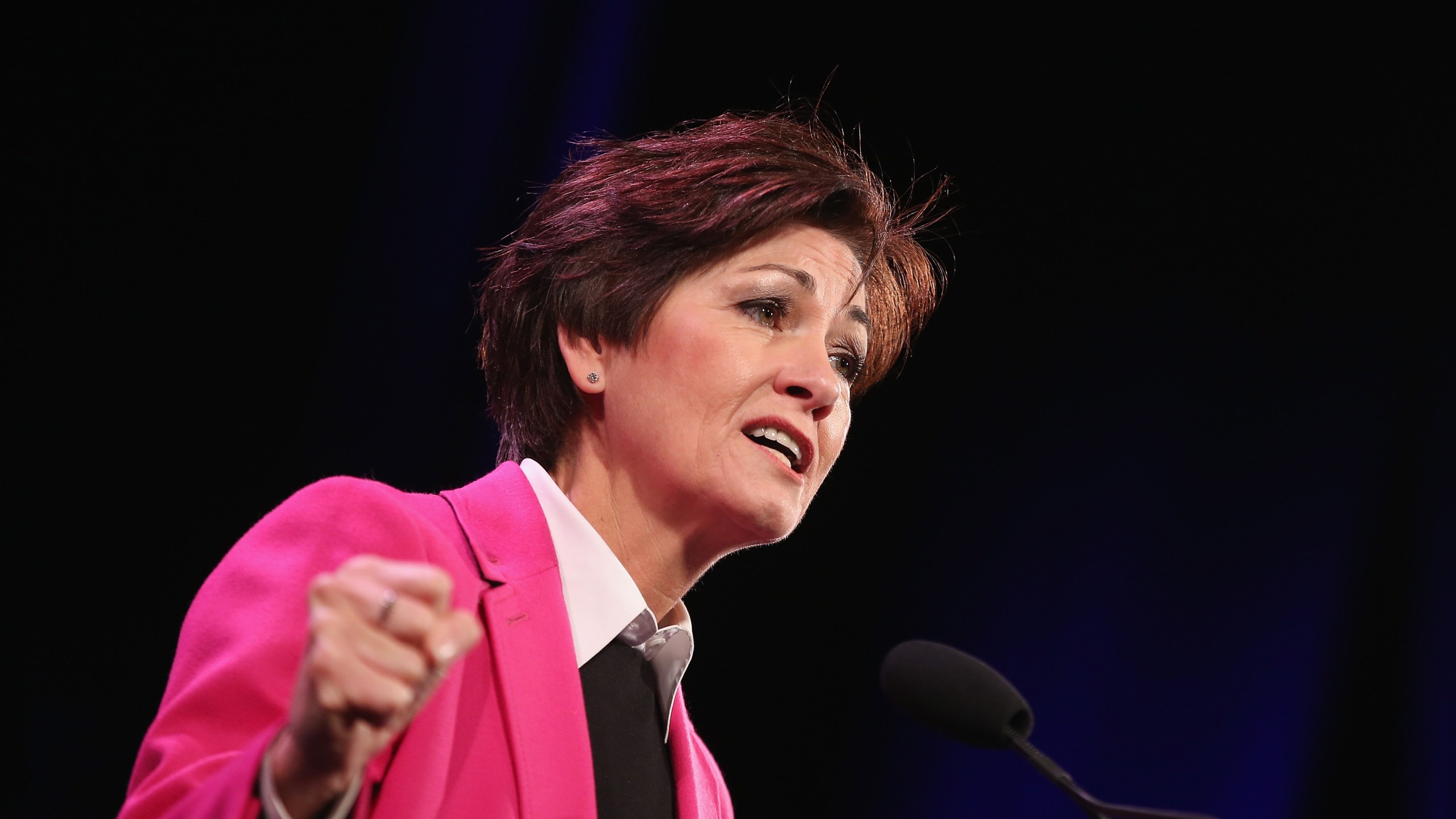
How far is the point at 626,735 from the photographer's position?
1.44m

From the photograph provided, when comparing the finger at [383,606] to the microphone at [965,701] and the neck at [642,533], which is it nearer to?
the microphone at [965,701]

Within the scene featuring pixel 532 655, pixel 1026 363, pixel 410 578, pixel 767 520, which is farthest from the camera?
pixel 1026 363

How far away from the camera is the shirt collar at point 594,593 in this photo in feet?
4.61

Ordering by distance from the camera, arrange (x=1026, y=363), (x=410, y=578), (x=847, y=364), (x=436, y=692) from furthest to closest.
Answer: (x=1026, y=363), (x=847, y=364), (x=436, y=692), (x=410, y=578)

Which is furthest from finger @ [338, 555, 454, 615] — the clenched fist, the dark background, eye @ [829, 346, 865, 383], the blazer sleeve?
the dark background

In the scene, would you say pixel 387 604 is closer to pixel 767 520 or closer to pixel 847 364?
pixel 767 520

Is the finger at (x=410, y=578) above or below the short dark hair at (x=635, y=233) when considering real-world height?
below

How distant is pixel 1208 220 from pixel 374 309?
2355 millimetres

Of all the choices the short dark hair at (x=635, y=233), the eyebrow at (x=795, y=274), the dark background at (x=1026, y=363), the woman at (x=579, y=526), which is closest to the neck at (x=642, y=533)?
the woman at (x=579, y=526)

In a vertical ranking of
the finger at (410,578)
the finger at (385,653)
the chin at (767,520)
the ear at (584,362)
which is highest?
the ear at (584,362)

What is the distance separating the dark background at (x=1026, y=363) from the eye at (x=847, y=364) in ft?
2.96

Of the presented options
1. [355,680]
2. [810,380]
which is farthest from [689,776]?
[355,680]

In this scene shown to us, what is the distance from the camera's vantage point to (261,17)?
2082mm

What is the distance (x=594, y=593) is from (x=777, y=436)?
0.35 metres
